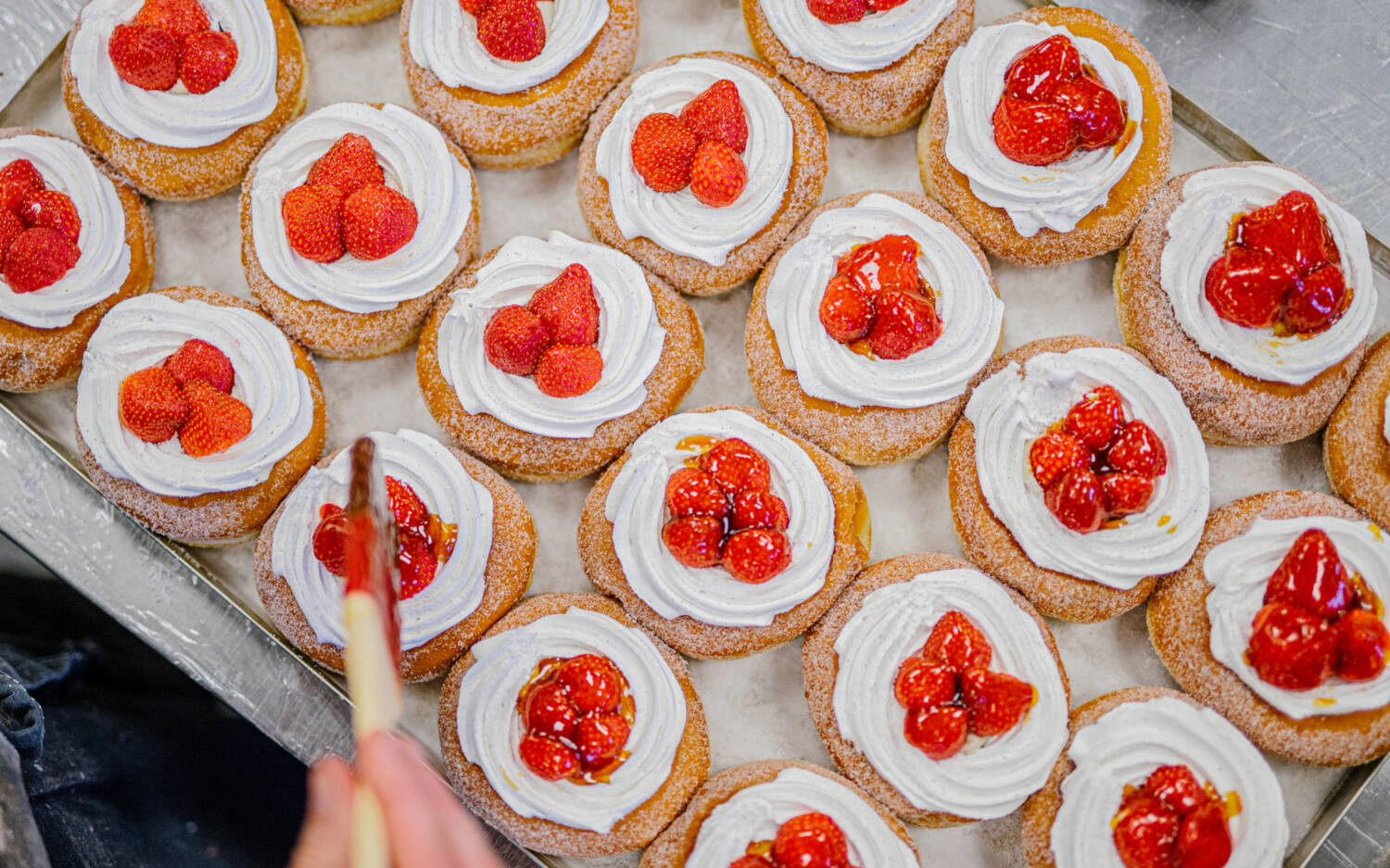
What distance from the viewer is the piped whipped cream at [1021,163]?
258 centimetres

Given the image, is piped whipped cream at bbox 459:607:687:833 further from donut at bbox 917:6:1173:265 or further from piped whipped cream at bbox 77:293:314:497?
donut at bbox 917:6:1173:265

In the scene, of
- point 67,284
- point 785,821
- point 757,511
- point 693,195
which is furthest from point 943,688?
point 67,284

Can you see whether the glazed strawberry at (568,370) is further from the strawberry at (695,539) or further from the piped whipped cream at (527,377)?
the strawberry at (695,539)

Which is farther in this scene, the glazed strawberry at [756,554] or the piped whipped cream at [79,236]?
the piped whipped cream at [79,236]

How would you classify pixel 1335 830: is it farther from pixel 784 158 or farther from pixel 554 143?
pixel 554 143

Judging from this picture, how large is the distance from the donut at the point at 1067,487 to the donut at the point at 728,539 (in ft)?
1.19

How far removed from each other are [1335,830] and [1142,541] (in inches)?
33.3

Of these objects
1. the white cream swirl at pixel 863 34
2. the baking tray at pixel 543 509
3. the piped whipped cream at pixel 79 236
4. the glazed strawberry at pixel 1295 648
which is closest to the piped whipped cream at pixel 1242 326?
the baking tray at pixel 543 509

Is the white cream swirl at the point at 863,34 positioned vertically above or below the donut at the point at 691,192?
above

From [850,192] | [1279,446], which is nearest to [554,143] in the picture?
[850,192]

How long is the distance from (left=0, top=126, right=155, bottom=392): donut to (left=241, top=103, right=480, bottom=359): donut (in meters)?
0.35

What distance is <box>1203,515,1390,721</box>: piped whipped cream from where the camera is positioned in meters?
2.37

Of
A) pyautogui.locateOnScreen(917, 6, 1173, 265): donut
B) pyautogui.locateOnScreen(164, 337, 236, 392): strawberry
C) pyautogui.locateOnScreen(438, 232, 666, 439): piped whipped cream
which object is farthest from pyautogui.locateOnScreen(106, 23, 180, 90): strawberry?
pyautogui.locateOnScreen(917, 6, 1173, 265): donut

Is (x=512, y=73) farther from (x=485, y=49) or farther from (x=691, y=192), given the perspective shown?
(x=691, y=192)
